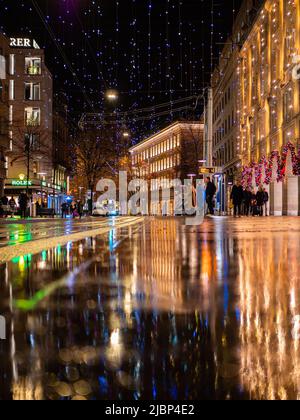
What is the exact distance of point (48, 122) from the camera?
72000 mm

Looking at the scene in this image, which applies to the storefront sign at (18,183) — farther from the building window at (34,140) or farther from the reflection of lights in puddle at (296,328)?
the reflection of lights in puddle at (296,328)

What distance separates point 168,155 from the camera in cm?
10719

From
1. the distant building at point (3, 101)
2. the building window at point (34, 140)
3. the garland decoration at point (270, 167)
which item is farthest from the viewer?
the building window at point (34, 140)

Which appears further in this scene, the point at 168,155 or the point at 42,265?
the point at 168,155

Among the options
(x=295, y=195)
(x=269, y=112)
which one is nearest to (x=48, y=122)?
(x=269, y=112)

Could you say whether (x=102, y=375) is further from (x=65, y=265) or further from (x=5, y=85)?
(x=5, y=85)

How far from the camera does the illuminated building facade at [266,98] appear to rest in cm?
3312

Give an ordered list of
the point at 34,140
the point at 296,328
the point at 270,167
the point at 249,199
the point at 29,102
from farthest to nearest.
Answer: the point at 29,102 → the point at 34,140 → the point at 270,167 → the point at 249,199 → the point at 296,328

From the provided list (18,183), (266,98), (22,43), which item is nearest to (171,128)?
(22,43)

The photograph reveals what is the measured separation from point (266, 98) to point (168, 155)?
65637mm

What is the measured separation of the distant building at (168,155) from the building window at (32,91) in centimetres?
2423

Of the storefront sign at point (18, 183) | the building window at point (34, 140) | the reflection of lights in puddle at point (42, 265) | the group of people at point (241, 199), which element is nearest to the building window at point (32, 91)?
the building window at point (34, 140)

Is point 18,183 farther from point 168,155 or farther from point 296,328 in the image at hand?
point 296,328
